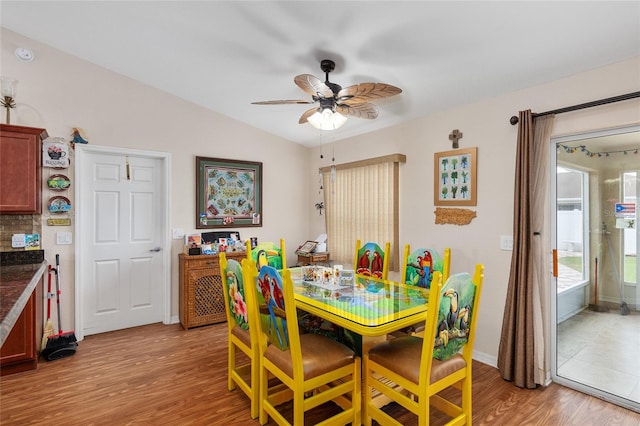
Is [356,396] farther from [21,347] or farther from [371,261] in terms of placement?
[21,347]

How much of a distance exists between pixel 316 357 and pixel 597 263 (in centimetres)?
231

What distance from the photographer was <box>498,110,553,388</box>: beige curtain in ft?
8.41

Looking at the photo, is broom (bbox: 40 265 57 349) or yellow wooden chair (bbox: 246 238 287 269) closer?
broom (bbox: 40 265 57 349)

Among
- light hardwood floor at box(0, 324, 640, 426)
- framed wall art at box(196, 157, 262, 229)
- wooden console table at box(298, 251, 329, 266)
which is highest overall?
framed wall art at box(196, 157, 262, 229)

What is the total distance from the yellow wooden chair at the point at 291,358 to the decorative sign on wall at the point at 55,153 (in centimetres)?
256

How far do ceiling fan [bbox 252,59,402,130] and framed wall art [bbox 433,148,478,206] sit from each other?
1.04 m

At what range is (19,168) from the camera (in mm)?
2904

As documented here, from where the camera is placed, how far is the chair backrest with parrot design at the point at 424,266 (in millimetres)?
2711

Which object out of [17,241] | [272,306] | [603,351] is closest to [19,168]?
[17,241]

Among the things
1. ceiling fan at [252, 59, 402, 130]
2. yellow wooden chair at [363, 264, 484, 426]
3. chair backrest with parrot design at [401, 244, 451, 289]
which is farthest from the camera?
chair backrest with parrot design at [401, 244, 451, 289]

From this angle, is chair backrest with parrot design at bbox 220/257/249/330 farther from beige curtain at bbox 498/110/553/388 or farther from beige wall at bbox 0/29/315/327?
beige curtain at bbox 498/110/553/388

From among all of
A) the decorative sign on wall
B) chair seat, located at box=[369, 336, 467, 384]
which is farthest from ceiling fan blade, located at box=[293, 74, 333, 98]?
the decorative sign on wall

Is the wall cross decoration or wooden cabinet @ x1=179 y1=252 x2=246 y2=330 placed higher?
the wall cross decoration

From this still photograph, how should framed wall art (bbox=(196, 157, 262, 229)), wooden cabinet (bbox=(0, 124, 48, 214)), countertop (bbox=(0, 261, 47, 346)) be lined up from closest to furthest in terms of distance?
countertop (bbox=(0, 261, 47, 346)) < wooden cabinet (bbox=(0, 124, 48, 214)) < framed wall art (bbox=(196, 157, 262, 229))
